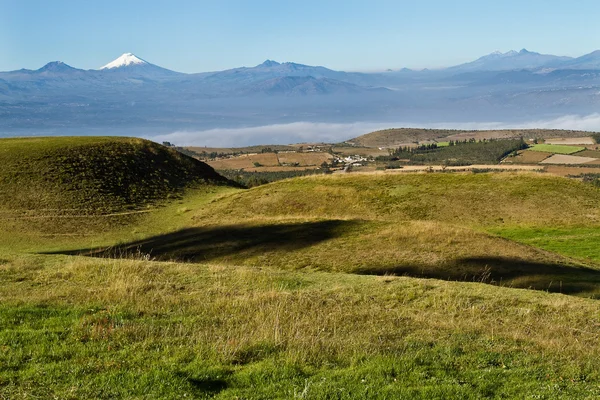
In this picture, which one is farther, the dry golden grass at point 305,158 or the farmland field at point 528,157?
the dry golden grass at point 305,158

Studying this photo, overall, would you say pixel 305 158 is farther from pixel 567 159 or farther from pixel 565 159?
pixel 567 159

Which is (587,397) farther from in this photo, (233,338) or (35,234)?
(35,234)

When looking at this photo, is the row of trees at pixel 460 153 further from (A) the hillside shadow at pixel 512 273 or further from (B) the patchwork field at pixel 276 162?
(A) the hillside shadow at pixel 512 273

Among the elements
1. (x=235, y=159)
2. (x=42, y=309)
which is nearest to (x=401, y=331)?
(x=42, y=309)

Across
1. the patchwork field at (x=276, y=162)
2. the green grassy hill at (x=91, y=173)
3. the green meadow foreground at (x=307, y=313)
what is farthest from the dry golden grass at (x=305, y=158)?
the green meadow foreground at (x=307, y=313)

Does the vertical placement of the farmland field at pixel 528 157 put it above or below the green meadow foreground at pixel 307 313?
above

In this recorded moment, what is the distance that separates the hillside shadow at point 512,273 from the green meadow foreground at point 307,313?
0.10 m

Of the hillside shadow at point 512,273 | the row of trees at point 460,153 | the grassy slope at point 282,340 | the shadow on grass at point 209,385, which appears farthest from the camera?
the row of trees at point 460,153

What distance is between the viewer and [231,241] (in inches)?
1134

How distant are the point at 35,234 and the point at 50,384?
110 ft

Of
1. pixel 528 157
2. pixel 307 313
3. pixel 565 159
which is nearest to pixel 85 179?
pixel 307 313

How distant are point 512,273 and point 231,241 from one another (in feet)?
49.9

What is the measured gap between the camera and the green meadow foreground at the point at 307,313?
7.27 meters

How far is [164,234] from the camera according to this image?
35.8 m
